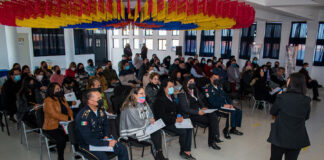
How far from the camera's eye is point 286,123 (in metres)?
2.72

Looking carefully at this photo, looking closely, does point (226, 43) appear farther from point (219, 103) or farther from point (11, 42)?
point (11, 42)

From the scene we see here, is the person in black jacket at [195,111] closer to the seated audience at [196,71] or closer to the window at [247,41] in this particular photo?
the seated audience at [196,71]

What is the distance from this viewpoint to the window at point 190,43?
52.0ft

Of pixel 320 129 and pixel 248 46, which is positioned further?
pixel 248 46

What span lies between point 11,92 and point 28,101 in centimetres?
84

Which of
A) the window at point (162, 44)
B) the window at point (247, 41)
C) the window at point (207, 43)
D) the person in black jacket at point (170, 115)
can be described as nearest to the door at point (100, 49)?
the window at point (162, 44)

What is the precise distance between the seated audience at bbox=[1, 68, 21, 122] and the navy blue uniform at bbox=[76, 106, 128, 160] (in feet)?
9.90

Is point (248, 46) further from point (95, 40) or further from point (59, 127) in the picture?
point (59, 127)

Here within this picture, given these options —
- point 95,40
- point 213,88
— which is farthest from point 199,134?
point 95,40

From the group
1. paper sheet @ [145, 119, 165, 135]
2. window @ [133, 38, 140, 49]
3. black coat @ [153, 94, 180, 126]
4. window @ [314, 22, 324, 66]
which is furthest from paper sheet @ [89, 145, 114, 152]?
window @ [133, 38, 140, 49]

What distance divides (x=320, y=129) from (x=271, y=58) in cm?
792

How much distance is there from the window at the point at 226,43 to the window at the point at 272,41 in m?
2.03

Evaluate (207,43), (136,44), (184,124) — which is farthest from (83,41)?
(184,124)

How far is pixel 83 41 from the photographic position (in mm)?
16328
